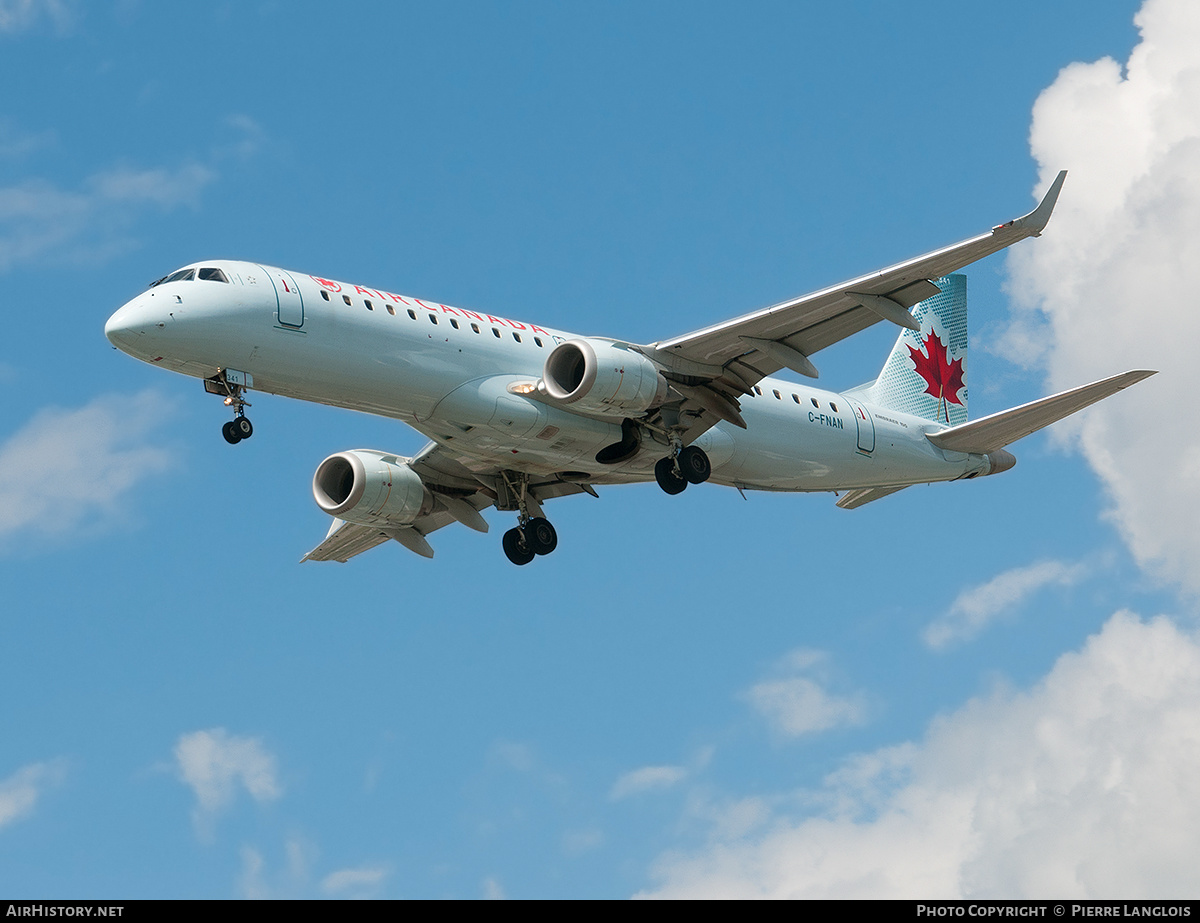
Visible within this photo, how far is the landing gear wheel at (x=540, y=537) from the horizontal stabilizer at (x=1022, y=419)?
32.7 ft

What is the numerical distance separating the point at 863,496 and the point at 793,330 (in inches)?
337

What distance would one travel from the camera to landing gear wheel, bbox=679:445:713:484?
32.5 metres

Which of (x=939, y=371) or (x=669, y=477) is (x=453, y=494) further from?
(x=939, y=371)

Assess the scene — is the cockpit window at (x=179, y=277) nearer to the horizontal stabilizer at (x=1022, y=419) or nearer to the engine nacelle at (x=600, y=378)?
the engine nacelle at (x=600, y=378)

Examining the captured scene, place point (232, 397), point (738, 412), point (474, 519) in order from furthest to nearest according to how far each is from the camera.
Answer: point (474, 519)
point (738, 412)
point (232, 397)

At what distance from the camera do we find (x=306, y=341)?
1113 inches

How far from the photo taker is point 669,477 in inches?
1287

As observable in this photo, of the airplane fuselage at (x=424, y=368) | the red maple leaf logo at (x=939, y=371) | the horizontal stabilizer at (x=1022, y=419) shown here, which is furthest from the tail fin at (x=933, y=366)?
the airplane fuselage at (x=424, y=368)

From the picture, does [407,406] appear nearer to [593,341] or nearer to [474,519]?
[593,341]

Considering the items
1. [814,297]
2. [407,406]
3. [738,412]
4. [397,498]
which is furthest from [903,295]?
[397,498]

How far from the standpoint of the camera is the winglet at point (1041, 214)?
26422 mm

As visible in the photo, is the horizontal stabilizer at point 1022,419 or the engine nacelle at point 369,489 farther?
the engine nacelle at point 369,489

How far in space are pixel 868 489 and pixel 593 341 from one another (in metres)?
10.7

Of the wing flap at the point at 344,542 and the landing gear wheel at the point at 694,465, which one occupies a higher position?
the wing flap at the point at 344,542
